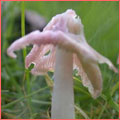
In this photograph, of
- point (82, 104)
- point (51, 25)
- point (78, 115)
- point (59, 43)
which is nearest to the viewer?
point (59, 43)

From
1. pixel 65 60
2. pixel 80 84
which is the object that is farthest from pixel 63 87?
pixel 80 84

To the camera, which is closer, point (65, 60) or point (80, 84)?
point (65, 60)

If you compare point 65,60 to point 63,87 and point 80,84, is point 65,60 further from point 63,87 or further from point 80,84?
point 80,84

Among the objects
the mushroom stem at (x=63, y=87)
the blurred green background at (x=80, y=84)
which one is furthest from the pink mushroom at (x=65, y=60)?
the blurred green background at (x=80, y=84)

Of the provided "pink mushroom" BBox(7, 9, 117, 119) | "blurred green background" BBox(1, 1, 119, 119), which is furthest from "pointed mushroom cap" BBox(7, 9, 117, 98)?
"blurred green background" BBox(1, 1, 119, 119)

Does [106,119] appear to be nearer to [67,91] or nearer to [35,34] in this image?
[67,91]

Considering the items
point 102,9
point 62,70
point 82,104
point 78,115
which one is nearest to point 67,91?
point 62,70

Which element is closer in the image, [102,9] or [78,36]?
[78,36]
